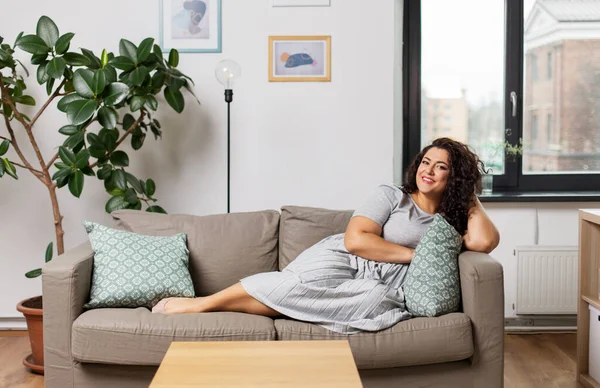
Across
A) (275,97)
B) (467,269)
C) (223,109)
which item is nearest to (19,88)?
(223,109)

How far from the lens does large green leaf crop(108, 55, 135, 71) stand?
3.50 metres

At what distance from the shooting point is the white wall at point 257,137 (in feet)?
13.0

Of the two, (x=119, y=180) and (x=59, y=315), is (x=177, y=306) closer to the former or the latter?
(x=59, y=315)

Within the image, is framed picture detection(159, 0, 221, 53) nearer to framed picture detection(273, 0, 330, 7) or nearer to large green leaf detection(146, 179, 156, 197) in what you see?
framed picture detection(273, 0, 330, 7)

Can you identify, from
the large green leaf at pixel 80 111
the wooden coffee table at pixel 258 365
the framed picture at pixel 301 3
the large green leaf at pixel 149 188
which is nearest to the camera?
the wooden coffee table at pixel 258 365

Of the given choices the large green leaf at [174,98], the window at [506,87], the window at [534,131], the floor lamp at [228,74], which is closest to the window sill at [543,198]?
the window at [506,87]

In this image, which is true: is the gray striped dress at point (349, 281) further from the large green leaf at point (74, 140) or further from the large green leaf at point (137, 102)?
the large green leaf at point (74, 140)

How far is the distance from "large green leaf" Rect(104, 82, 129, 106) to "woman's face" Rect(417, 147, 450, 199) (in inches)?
56.5

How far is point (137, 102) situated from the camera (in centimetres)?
352

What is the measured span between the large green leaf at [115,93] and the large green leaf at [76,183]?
1.19 ft

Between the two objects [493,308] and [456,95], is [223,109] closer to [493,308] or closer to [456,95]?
[456,95]

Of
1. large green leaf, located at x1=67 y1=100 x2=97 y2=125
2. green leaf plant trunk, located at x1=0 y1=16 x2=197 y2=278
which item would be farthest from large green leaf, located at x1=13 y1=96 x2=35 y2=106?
large green leaf, located at x1=67 y1=100 x2=97 y2=125

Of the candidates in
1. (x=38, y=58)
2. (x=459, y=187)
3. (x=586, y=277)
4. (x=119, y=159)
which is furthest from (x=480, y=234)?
(x=38, y=58)

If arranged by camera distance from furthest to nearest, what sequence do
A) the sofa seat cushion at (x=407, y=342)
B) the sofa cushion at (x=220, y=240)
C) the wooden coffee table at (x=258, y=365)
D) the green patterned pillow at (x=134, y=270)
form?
the sofa cushion at (x=220, y=240), the green patterned pillow at (x=134, y=270), the sofa seat cushion at (x=407, y=342), the wooden coffee table at (x=258, y=365)
